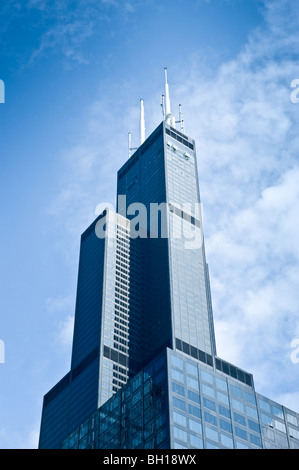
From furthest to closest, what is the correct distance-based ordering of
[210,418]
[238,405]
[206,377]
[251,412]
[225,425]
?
1. [251,412]
2. [238,405]
3. [206,377]
4. [225,425]
5. [210,418]

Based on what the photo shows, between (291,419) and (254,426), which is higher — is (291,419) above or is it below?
above

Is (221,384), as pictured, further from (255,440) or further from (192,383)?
(255,440)

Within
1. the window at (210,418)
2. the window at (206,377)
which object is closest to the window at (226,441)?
the window at (210,418)

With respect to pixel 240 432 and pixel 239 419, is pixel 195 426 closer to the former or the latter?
pixel 240 432

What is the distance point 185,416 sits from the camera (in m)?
150

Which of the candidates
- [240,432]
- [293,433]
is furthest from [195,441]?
[293,433]

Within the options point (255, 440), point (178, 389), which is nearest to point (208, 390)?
point (178, 389)

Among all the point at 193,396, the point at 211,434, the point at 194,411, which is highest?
the point at 193,396

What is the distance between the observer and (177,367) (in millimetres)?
161000

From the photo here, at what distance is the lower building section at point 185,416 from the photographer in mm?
147875

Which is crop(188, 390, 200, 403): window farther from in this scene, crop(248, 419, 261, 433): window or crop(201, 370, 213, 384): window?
crop(248, 419, 261, 433): window

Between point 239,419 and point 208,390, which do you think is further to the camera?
point 208,390

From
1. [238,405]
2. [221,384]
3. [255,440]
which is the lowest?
[255,440]

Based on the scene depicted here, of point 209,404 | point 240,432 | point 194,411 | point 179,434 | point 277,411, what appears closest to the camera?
point 179,434
